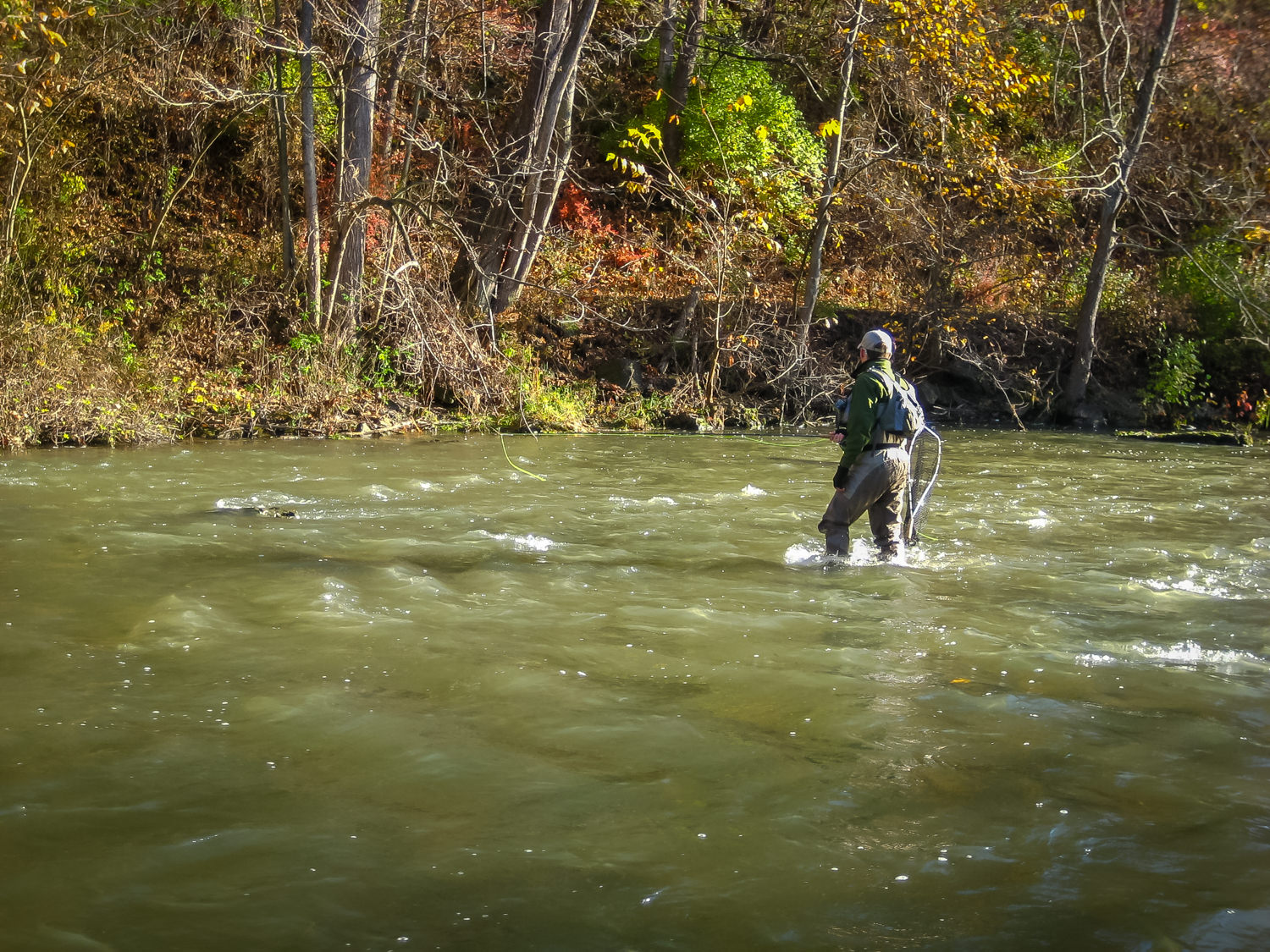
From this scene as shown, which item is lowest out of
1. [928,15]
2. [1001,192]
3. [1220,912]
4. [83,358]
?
[1220,912]

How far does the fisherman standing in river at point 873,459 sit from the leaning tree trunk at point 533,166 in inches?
390

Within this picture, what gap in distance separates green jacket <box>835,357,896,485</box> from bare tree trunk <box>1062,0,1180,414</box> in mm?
15594

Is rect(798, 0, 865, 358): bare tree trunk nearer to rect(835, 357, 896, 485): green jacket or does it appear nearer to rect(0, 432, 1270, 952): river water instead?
rect(0, 432, 1270, 952): river water

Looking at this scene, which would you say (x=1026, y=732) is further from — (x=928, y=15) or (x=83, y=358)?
(x=928, y=15)

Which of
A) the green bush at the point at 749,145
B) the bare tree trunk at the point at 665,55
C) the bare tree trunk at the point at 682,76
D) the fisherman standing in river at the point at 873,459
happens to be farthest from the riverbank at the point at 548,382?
the fisherman standing in river at the point at 873,459

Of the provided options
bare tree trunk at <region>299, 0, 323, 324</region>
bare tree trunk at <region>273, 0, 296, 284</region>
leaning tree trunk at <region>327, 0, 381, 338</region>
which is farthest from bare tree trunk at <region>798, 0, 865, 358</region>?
bare tree trunk at <region>273, 0, 296, 284</region>


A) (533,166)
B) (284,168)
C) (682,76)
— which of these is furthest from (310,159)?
(682,76)

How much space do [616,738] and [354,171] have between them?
1467 centimetres

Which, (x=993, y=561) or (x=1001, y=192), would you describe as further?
(x=1001, y=192)

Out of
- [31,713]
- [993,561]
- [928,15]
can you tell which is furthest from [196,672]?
[928,15]

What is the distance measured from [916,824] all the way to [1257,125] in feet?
91.0

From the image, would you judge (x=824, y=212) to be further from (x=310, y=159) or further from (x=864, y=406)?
(x=864, y=406)

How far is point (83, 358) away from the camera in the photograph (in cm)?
1558

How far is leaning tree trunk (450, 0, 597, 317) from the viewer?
18359 mm
